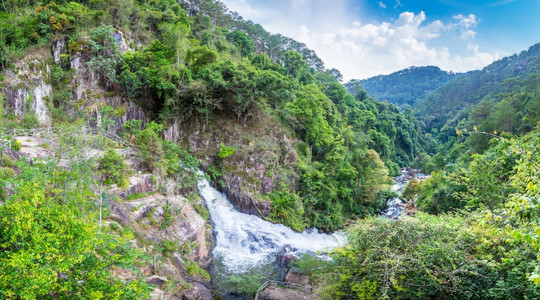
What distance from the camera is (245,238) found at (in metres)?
16.8

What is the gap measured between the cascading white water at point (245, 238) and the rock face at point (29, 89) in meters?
10.6

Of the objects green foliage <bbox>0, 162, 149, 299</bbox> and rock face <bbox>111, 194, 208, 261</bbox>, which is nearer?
green foliage <bbox>0, 162, 149, 299</bbox>

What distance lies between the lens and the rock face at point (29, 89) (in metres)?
15.4

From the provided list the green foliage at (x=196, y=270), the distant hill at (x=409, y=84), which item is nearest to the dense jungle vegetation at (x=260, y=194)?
the green foliage at (x=196, y=270)

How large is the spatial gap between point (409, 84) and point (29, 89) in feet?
523

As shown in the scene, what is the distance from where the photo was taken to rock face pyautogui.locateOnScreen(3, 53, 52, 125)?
50.5 ft

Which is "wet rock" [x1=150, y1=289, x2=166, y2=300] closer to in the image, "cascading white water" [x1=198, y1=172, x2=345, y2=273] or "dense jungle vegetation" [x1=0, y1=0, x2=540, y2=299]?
"dense jungle vegetation" [x1=0, y1=0, x2=540, y2=299]

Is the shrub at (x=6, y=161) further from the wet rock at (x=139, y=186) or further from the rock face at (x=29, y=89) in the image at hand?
the rock face at (x=29, y=89)

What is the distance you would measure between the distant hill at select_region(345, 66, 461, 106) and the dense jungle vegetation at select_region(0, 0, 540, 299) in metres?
87.5

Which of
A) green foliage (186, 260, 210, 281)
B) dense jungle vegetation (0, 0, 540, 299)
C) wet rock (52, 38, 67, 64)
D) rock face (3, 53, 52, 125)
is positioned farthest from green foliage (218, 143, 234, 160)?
wet rock (52, 38, 67, 64)

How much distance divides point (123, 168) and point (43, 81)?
973cm

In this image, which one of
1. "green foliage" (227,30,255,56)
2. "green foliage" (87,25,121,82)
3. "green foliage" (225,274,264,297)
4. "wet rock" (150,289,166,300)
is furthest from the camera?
"green foliage" (227,30,255,56)

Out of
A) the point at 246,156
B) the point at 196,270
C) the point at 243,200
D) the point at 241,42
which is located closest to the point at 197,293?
the point at 196,270

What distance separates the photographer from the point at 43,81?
55.3ft
